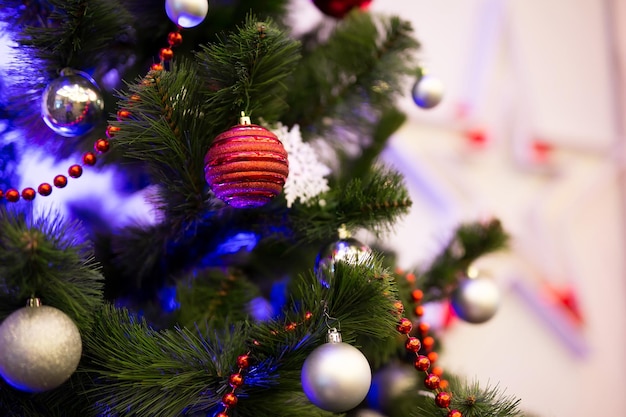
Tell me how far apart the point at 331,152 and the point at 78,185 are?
1.04ft

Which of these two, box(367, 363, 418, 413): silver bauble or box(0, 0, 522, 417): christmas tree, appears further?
box(367, 363, 418, 413): silver bauble

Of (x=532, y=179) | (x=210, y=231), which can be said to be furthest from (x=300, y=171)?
(x=532, y=179)

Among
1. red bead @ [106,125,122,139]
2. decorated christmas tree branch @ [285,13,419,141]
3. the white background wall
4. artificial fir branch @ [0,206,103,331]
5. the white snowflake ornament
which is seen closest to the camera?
artificial fir branch @ [0,206,103,331]

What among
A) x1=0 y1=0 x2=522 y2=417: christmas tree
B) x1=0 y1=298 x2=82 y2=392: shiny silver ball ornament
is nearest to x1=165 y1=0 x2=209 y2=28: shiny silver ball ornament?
x1=0 y1=0 x2=522 y2=417: christmas tree

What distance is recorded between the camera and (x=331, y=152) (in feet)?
2.40

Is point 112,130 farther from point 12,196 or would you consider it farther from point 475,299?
point 475,299

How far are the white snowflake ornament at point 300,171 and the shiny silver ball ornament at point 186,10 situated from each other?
12 cm

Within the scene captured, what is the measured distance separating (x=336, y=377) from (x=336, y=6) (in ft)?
1.60

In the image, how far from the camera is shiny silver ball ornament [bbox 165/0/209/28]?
17.8 inches

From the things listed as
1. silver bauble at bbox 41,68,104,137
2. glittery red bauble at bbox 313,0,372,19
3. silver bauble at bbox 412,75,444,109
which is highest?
glittery red bauble at bbox 313,0,372,19

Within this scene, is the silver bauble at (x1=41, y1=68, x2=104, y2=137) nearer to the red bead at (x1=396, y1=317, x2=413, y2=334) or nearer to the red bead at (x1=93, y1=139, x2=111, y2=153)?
the red bead at (x1=93, y1=139, x2=111, y2=153)

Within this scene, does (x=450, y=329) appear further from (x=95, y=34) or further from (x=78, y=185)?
(x=95, y=34)

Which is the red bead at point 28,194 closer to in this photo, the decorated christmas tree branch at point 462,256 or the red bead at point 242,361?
the red bead at point 242,361

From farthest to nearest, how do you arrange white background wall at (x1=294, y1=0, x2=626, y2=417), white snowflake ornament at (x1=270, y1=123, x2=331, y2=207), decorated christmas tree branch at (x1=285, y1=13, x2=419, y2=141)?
1. white background wall at (x1=294, y1=0, x2=626, y2=417)
2. decorated christmas tree branch at (x1=285, y1=13, x2=419, y2=141)
3. white snowflake ornament at (x1=270, y1=123, x2=331, y2=207)
